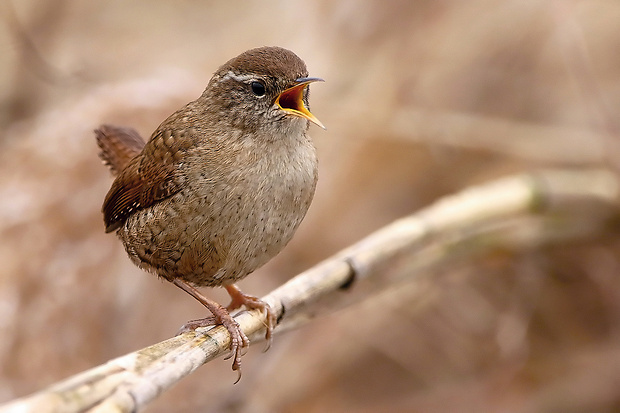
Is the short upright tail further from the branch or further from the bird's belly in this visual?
the branch

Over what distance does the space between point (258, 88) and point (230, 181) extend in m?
0.37

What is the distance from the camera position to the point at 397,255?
9.98ft

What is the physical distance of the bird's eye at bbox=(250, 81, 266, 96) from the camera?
262cm

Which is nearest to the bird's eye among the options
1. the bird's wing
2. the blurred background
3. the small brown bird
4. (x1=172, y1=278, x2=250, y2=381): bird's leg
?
the small brown bird

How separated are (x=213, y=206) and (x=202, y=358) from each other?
2.08ft

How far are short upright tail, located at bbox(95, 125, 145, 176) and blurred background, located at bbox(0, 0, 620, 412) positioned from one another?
686mm

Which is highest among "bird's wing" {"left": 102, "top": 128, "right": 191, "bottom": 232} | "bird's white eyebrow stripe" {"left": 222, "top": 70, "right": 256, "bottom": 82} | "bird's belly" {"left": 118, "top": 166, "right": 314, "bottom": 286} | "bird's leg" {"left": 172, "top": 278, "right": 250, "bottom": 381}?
"bird's white eyebrow stripe" {"left": 222, "top": 70, "right": 256, "bottom": 82}

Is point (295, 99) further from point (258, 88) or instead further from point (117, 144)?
point (117, 144)

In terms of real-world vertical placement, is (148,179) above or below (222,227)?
above

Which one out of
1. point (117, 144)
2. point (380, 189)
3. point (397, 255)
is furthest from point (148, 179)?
point (380, 189)

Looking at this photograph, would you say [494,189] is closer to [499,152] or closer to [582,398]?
[499,152]

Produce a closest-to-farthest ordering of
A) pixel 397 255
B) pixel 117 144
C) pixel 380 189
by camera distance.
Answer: pixel 397 255, pixel 117 144, pixel 380 189

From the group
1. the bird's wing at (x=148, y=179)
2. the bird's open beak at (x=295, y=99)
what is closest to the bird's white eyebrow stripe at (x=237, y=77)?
the bird's open beak at (x=295, y=99)

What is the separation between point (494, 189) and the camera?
12.1ft
